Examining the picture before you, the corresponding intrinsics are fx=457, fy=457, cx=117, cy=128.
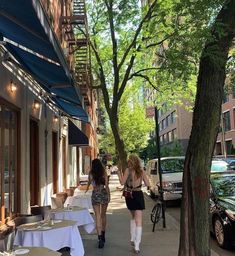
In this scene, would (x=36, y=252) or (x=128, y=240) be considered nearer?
(x=36, y=252)

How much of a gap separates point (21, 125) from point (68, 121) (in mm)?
10456

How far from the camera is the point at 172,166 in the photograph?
64.5 feet

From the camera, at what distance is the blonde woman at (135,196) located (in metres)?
8.70

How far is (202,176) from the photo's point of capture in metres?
6.34

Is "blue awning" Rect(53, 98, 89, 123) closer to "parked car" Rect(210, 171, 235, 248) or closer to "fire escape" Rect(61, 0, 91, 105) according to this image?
"fire escape" Rect(61, 0, 91, 105)

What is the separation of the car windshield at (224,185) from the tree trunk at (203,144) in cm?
411

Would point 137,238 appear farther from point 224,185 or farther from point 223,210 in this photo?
point 224,185

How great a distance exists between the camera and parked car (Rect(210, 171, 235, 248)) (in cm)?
900

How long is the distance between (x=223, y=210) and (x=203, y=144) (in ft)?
11.3

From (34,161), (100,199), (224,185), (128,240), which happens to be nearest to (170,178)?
(224,185)

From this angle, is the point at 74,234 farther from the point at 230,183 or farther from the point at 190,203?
the point at 230,183

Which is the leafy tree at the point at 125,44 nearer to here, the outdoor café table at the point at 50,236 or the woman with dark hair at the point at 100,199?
the woman with dark hair at the point at 100,199

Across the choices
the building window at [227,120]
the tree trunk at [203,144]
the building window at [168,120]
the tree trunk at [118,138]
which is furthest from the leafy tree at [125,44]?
the building window at [168,120]


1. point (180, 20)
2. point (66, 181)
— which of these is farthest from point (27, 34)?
point (66, 181)
